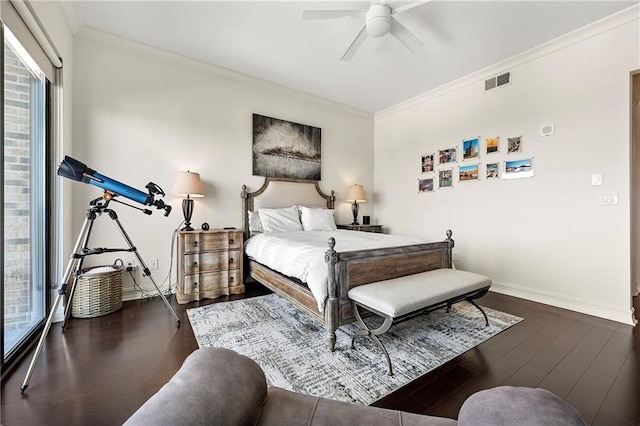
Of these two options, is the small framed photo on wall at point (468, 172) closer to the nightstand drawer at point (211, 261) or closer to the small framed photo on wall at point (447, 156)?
the small framed photo on wall at point (447, 156)

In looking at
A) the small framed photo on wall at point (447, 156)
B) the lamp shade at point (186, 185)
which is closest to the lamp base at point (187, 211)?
the lamp shade at point (186, 185)

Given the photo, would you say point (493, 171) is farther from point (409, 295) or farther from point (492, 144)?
point (409, 295)

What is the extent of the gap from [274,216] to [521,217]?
10.2 feet

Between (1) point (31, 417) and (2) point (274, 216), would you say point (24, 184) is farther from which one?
(2) point (274, 216)

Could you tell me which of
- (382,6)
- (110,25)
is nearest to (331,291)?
(382,6)

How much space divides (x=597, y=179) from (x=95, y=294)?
5.00 metres

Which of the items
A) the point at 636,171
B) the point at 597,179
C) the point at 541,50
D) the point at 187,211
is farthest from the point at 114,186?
the point at 636,171

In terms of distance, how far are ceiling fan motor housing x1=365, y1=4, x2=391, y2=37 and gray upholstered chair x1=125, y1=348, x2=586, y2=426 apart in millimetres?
2697

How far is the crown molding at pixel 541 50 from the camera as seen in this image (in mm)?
2500

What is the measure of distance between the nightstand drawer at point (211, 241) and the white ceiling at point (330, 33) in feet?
7.22

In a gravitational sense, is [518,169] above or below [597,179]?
above

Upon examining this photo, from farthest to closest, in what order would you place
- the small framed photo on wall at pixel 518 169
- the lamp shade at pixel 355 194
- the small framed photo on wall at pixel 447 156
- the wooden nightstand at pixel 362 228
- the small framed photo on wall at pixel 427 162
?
1. the lamp shade at pixel 355 194
2. the wooden nightstand at pixel 362 228
3. the small framed photo on wall at pixel 427 162
4. the small framed photo on wall at pixel 447 156
5. the small framed photo on wall at pixel 518 169

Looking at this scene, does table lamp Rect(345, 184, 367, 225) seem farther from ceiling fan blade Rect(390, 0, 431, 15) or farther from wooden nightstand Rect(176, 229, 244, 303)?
ceiling fan blade Rect(390, 0, 431, 15)

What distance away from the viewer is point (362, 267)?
6.95 feet
